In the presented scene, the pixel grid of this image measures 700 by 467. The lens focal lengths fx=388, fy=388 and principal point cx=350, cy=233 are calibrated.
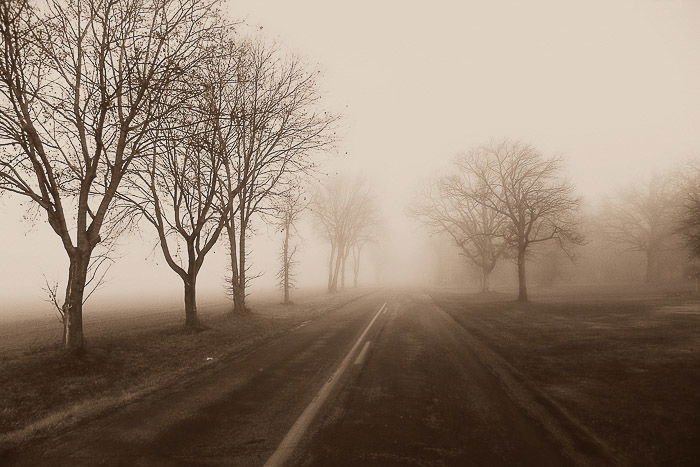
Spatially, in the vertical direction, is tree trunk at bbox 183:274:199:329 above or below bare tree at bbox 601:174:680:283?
below

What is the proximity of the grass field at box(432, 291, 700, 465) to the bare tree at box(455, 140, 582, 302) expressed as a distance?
32.6 ft

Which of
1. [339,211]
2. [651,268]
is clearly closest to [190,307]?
[339,211]

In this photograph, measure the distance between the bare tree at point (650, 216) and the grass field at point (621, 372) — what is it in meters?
34.7

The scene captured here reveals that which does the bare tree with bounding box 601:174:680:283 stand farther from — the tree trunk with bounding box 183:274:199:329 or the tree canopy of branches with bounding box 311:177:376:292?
the tree trunk with bounding box 183:274:199:329

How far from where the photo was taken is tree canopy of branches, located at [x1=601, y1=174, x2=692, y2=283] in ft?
153

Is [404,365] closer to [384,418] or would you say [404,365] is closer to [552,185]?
[384,418]

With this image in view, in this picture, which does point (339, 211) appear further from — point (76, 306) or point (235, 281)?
point (76, 306)

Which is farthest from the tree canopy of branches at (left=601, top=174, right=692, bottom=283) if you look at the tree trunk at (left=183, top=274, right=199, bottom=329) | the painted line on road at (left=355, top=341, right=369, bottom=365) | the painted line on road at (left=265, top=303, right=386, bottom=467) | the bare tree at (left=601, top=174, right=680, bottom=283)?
the painted line on road at (left=265, top=303, right=386, bottom=467)

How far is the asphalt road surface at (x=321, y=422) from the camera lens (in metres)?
4.73

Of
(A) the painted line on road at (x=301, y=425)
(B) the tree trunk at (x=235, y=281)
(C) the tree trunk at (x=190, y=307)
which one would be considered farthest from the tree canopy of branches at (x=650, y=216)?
(A) the painted line on road at (x=301, y=425)

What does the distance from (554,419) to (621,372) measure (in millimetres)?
4214

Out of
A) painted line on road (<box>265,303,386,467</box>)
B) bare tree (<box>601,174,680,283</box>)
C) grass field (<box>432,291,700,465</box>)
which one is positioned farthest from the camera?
bare tree (<box>601,174,680,283</box>)

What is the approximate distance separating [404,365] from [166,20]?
11.7 meters

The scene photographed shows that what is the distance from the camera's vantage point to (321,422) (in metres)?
5.77
